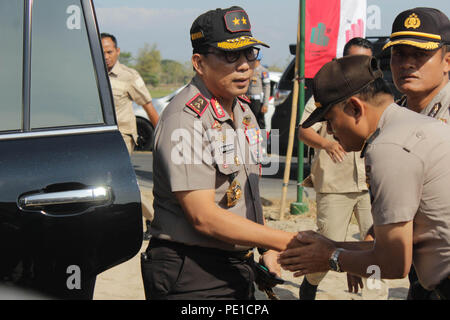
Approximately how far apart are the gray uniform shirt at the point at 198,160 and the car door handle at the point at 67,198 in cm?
26

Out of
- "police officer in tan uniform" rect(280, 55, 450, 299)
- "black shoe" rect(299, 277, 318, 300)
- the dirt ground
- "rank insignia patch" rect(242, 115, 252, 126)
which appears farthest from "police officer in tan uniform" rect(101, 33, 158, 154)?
"police officer in tan uniform" rect(280, 55, 450, 299)

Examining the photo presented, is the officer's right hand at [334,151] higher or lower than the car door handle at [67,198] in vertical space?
lower

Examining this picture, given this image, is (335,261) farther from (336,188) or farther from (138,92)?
(138,92)

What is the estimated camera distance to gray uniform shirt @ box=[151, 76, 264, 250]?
2.16 m

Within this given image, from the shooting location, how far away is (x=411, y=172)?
1777mm

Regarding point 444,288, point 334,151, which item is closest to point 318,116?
point 444,288

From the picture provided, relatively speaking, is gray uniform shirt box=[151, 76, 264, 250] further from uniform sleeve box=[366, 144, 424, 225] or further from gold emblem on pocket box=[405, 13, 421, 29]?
gold emblem on pocket box=[405, 13, 421, 29]

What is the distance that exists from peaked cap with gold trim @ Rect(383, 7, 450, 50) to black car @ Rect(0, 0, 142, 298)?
4.52 feet

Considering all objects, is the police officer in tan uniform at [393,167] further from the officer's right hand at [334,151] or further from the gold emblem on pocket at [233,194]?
the officer's right hand at [334,151]

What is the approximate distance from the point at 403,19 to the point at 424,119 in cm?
97

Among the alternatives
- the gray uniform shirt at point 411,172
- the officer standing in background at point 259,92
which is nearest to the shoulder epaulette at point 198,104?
the gray uniform shirt at point 411,172

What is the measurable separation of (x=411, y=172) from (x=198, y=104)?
33.8 inches

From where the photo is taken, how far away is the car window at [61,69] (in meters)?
2.09

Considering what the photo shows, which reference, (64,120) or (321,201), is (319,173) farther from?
(64,120)
